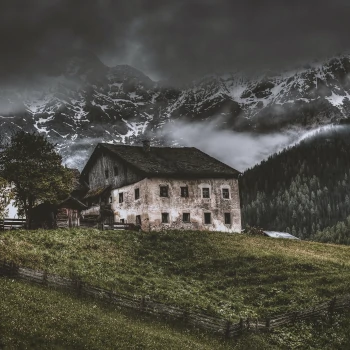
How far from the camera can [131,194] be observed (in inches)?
2530

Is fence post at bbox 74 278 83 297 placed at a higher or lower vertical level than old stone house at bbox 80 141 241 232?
lower

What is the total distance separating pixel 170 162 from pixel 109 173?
9.72 m

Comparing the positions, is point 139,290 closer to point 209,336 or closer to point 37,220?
point 209,336

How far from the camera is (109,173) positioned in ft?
231

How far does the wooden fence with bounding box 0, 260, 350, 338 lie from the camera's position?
28.3 metres

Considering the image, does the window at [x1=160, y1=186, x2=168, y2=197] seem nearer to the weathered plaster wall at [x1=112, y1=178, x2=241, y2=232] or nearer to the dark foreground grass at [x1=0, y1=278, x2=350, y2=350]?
the weathered plaster wall at [x1=112, y1=178, x2=241, y2=232]

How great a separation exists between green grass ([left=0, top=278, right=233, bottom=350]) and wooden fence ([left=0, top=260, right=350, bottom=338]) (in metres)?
0.76

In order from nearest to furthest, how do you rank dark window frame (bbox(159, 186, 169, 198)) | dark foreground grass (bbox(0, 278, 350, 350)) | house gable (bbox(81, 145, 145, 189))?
dark foreground grass (bbox(0, 278, 350, 350)), dark window frame (bbox(159, 186, 169, 198)), house gable (bbox(81, 145, 145, 189))

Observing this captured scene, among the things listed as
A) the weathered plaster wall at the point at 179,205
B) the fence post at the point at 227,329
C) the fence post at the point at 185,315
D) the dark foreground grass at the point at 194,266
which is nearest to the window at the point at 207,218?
the weathered plaster wall at the point at 179,205

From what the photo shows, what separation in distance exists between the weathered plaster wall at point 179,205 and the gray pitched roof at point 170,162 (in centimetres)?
105

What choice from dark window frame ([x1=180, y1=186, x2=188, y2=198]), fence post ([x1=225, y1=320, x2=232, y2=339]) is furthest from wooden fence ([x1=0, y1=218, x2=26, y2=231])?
fence post ([x1=225, y1=320, x2=232, y2=339])

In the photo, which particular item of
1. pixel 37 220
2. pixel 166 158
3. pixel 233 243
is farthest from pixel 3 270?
pixel 166 158

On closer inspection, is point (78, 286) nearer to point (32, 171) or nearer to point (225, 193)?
point (32, 171)

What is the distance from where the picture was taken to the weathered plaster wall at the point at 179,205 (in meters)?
60.7
